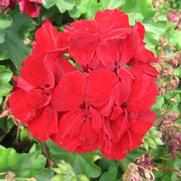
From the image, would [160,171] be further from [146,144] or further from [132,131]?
[132,131]

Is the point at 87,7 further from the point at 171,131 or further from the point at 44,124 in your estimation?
the point at 44,124

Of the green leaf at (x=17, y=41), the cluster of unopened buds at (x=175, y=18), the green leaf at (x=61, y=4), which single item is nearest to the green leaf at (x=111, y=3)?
the green leaf at (x=61, y=4)

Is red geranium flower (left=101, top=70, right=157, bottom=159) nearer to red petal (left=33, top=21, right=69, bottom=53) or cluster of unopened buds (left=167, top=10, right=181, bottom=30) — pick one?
red petal (left=33, top=21, right=69, bottom=53)

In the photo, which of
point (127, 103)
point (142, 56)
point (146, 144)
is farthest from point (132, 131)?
point (146, 144)

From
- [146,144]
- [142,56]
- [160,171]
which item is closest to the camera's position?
[142,56]

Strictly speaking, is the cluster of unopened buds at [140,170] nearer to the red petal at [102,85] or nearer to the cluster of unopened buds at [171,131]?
the cluster of unopened buds at [171,131]

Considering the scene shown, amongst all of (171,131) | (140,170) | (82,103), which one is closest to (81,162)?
(140,170)
